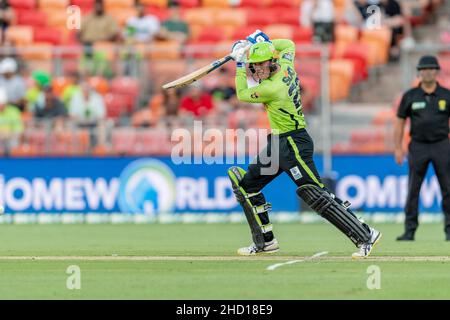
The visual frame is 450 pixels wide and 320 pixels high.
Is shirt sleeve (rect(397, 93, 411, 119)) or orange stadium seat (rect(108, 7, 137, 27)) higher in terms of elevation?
orange stadium seat (rect(108, 7, 137, 27))

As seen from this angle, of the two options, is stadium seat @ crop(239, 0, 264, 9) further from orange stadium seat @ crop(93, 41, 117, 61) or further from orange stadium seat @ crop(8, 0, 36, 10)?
orange stadium seat @ crop(8, 0, 36, 10)

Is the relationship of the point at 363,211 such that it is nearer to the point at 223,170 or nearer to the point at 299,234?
the point at 223,170

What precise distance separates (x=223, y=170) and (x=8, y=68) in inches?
178

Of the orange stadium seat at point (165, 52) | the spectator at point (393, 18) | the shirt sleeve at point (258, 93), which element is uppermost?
the spectator at point (393, 18)

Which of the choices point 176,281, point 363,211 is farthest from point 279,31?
point 176,281

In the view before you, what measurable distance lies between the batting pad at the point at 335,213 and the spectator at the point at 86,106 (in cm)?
966

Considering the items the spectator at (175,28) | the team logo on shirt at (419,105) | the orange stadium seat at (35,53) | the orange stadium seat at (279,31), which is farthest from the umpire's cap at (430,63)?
the spectator at (175,28)

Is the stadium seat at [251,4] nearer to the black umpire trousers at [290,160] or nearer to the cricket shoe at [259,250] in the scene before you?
the cricket shoe at [259,250]

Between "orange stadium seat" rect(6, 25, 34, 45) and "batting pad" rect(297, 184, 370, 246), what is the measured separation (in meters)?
13.2

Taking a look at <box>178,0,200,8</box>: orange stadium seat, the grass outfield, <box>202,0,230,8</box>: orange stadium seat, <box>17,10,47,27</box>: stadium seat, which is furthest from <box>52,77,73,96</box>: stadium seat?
the grass outfield

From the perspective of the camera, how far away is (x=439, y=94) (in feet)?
50.8

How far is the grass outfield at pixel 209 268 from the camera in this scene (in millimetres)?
9680

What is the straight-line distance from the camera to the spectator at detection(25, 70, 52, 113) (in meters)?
21.9

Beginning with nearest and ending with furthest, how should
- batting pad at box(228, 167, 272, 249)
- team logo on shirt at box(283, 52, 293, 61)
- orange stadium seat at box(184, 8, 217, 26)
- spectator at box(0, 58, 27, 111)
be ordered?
1. team logo on shirt at box(283, 52, 293, 61)
2. batting pad at box(228, 167, 272, 249)
3. spectator at box(0, 58, 27, 111)
4. orange stadium seat at box(184, 8, 217, 26)
